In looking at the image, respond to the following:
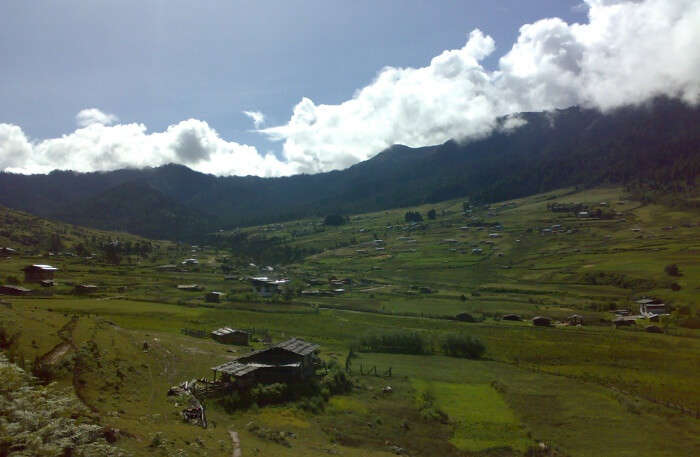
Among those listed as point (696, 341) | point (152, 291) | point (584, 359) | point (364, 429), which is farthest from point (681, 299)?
point (152, 291)

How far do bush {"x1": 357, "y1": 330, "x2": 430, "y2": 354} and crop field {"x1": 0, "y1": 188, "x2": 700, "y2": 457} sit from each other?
1825mm

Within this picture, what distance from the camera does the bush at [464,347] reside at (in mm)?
64875

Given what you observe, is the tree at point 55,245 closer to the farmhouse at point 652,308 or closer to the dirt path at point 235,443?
the dirt path at point 235,443

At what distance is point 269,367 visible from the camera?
43281mm

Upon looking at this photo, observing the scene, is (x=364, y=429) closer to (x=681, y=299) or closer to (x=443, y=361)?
(x=443, y=361)

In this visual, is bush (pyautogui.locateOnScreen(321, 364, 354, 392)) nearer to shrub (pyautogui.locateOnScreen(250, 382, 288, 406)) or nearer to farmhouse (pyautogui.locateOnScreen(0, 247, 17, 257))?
shrub (pyautogui.locateOnScreen(250, 382, 288, 406))

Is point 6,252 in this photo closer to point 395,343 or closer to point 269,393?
point 395,343

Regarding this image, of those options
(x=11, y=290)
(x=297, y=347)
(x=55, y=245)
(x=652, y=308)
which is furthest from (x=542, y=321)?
(x=55, y=245)

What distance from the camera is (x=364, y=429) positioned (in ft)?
122

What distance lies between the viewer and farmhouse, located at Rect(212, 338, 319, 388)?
133ft

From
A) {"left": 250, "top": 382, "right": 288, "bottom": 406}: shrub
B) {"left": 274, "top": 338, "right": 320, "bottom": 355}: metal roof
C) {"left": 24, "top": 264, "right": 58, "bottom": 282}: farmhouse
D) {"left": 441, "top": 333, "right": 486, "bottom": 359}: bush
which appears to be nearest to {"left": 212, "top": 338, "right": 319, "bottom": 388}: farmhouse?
{"left": 274, "top": 338, "right": 320, "bottom": 355}: metal roof

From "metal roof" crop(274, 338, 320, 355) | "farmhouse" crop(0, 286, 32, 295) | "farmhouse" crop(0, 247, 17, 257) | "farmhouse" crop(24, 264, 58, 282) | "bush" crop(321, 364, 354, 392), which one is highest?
"farmhouse" crop(0, 247, 17, 257)

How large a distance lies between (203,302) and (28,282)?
1258 inches

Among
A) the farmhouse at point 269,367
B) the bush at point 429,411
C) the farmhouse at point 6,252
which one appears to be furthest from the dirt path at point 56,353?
the farmhouse at point 6,252
